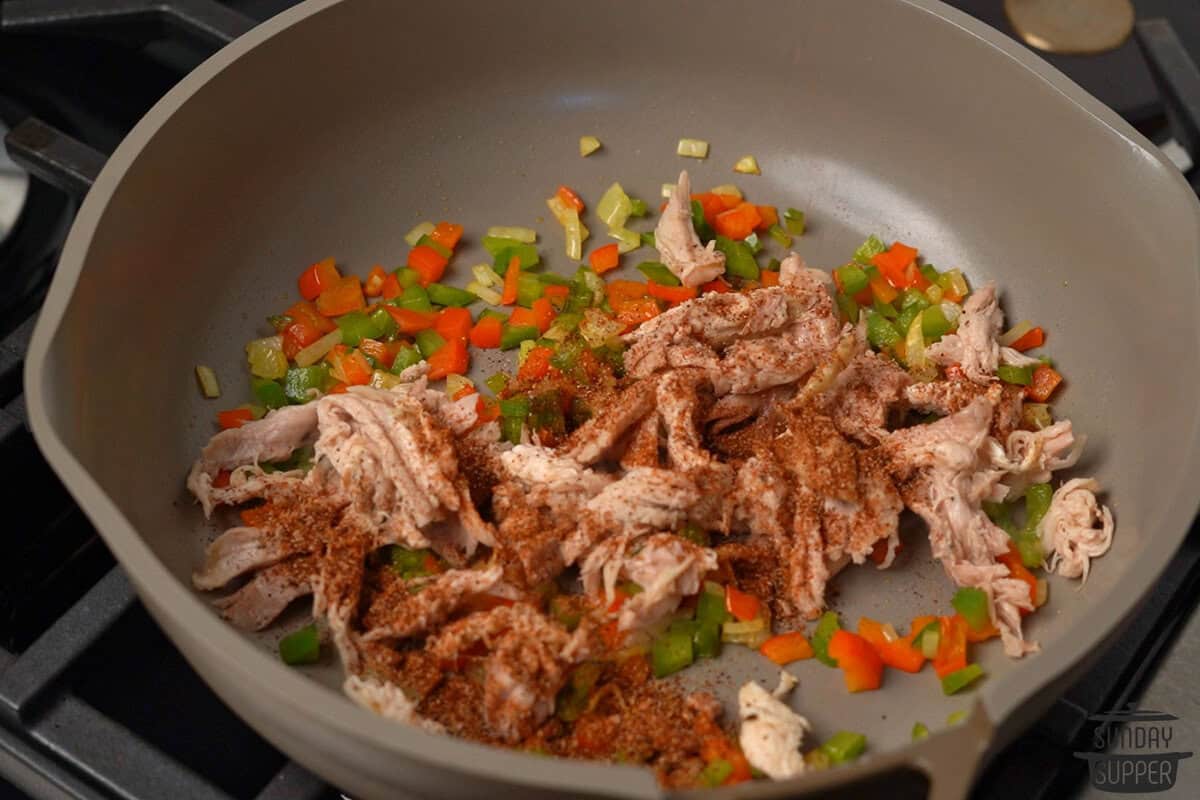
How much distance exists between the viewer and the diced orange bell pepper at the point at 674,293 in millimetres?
2424

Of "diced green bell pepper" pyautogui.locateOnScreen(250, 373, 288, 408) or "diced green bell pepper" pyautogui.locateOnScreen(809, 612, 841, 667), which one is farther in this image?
"diced green bell pepper" pyautogui.locateOnScreen(250, 373, 288, 408)

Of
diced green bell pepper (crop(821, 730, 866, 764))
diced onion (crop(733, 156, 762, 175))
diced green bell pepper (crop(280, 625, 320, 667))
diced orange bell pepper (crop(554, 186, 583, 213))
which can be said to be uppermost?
diced onion (crop(733, 156, 762, 175))

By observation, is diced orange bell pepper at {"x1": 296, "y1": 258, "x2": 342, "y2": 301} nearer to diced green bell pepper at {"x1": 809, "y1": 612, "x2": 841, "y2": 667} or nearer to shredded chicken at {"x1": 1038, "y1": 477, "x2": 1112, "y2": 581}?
diced green bell pepper at {"x1": 809, "y1": 612, "x2": 841, "y2": 667}

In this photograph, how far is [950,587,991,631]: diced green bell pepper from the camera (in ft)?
6.51

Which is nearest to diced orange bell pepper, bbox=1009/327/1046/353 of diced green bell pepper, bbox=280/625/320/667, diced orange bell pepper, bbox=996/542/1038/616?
diced orange bell pepper, bbox=996/542/1038/616

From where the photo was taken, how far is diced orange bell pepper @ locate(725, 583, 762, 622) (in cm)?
198

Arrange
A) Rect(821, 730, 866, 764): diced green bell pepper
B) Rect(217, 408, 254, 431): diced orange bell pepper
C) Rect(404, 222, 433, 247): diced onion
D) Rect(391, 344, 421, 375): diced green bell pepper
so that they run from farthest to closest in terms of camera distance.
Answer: Rect(404, 222, 433, 247): diced onion, Rect(391, 344, 421, 375): diced green bell pepper, Rect(217, 408, 254, 431): diced orange bell pepper, Rect(821, 730, 866, 764): diced green bell pepper

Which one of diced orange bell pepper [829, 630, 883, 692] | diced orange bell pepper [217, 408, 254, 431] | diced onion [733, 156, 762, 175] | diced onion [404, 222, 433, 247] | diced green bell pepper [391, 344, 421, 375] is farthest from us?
diced onion [733, 156, 762, 175]

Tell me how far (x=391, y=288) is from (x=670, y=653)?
3.22 feet

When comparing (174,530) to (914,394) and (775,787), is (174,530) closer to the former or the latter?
(775,787)

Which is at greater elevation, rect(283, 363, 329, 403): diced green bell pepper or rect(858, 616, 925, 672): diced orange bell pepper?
rect(283, 363, 329, 403): diced green bell pepper

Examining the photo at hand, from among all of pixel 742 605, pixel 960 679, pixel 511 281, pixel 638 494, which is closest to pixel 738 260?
pixel 511 281

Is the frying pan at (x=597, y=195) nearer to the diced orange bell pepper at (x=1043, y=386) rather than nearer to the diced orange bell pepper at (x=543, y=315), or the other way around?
the diced orange bell pepper at (x=1043, y=386)

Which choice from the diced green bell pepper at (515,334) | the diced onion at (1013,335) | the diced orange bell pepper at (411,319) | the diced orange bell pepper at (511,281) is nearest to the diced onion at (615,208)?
the diced orange bell pepper at (511,281)
